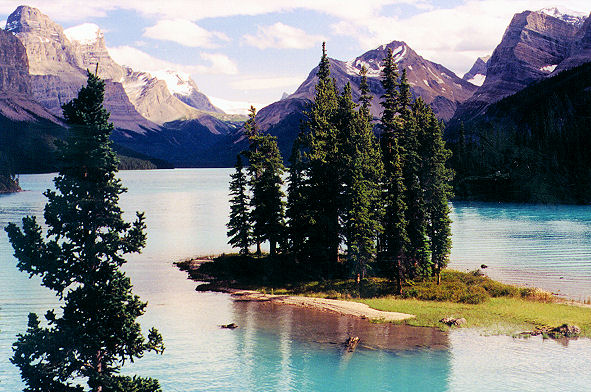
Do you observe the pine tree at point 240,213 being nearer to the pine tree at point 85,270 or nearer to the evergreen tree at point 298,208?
the evergreen tree at point 298,208

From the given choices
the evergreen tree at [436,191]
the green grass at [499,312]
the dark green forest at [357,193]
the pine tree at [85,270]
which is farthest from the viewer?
the evergreen tree at [436,191]

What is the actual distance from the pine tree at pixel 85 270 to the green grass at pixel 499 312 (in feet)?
113

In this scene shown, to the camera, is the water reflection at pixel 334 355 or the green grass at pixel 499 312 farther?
the green grass at pixel 499 312

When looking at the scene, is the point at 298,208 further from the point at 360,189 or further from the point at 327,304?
the point at 327,304

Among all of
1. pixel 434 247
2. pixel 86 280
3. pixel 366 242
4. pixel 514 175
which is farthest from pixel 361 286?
pixel 514 175

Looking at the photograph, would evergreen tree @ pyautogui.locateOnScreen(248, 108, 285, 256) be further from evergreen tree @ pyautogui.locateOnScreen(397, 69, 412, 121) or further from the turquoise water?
evergreen tree @ pyautogui.locateOnScreen(397, 69, 412, 121)

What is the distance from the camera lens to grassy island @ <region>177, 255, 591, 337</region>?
52656mm

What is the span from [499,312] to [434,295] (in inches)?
304

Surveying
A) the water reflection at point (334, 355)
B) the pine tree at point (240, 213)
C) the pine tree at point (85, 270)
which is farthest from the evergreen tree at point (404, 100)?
the pine tree at point (85, 270)

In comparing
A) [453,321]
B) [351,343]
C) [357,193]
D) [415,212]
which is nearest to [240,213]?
[357,193]

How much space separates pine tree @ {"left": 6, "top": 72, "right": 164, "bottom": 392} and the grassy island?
113 feet

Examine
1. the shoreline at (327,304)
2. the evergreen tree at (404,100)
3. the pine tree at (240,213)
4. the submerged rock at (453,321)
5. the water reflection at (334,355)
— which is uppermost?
the evergreen tree at (404,100)

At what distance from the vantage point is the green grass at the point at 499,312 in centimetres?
5094

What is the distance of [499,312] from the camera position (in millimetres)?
55594
